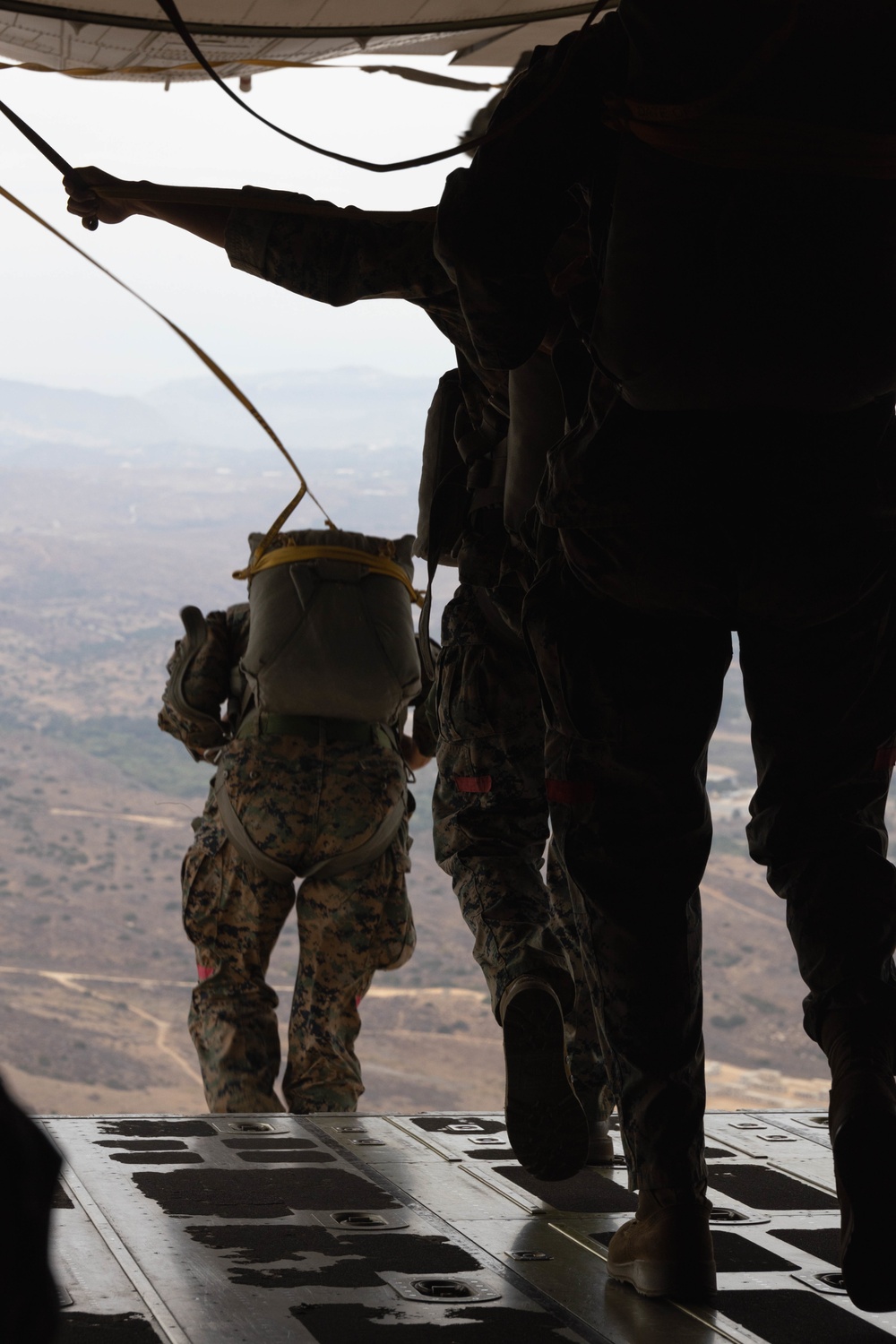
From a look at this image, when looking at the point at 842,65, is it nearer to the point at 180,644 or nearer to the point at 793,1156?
the point at 793,1156

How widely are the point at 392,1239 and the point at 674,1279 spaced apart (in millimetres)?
459

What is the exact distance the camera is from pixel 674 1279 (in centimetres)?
188

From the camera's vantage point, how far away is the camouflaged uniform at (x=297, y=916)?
14.5 ft

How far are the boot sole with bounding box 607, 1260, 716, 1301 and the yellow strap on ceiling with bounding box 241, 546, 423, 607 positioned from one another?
2.93m

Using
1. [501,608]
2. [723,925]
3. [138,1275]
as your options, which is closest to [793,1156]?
[501,608]

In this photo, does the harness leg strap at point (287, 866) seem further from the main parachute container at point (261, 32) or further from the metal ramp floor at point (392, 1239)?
the main parachute container at point (261, 32)

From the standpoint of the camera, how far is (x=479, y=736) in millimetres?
2691

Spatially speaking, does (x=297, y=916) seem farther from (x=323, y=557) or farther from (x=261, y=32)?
(x=261, y=32)

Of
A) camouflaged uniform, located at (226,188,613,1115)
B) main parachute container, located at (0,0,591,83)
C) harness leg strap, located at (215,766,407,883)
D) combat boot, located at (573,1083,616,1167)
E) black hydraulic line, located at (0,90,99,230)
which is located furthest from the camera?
harness leg strap, located at (215,766,407,883)

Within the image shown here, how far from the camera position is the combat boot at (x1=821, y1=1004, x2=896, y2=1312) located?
167 cm

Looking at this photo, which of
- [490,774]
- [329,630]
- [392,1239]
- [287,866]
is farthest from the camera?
[287,866]

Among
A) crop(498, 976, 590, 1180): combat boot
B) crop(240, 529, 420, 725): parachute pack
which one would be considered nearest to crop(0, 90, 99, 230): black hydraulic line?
crop(498, 976, 590, 1180): combat boot

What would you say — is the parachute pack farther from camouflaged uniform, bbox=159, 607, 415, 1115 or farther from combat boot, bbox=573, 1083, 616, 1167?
combat boot, bbox=573, 1083, 616, 1167

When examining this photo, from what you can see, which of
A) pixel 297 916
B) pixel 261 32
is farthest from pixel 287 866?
pixel 261 32
